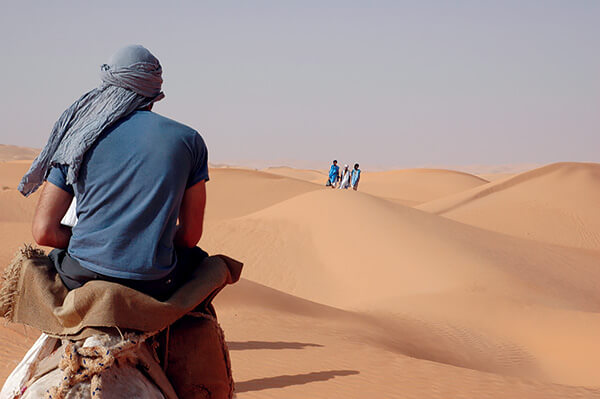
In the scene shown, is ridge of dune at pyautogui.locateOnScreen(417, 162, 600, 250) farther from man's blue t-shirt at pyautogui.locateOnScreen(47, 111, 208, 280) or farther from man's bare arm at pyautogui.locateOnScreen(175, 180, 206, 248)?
man's blue t-shirt at pyautogui.locateOnScreen(47, 111, 208, 280)

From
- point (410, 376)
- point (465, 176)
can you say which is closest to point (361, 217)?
point (410, 376)

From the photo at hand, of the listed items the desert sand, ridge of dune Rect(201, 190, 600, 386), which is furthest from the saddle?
ridge of dune Rect(201, 190, 600, 386)

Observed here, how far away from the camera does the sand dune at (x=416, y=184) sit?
57281mm

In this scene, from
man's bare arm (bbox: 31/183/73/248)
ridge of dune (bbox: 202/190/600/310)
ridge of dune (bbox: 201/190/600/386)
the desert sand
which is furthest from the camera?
ridge of dune (bbox: 202/190/600/310)

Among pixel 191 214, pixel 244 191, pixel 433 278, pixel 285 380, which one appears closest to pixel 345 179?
pixel 433 278

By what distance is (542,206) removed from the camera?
32.8 m

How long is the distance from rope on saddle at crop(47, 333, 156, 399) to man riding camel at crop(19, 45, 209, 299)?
0.83ft

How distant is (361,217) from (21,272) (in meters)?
20.9

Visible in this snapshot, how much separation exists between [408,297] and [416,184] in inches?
1760

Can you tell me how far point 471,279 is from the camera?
18.4 metres

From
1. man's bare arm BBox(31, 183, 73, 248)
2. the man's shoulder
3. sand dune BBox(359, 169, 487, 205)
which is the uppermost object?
the man's shoulder

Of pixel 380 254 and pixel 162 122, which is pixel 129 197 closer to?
pixel 162 122

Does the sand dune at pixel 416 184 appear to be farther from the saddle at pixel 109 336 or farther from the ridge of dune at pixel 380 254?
the saddle at pixel 109 336

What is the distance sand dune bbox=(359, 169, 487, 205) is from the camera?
57281mm
